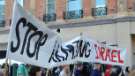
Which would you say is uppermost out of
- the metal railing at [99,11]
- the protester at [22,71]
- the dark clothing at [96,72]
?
the metal railing at [99,11]

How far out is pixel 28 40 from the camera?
7.50m

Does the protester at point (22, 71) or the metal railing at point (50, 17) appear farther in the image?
the metal railing at point (50, 17)

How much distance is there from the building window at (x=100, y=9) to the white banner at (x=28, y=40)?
1308 centimetres

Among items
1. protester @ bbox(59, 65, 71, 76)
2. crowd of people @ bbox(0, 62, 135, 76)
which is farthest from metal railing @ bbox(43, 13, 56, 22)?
protester @ bbox(59, 65, 71, 76)

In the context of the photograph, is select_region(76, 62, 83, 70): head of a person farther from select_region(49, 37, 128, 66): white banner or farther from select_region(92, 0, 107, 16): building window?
select_region(92, 0, 107, 16): building window

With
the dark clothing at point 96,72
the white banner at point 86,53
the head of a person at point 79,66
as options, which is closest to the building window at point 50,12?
the head of a person at point 79,66

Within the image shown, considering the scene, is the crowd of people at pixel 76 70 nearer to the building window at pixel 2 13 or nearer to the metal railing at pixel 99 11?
the metal railing at pixel 99 11

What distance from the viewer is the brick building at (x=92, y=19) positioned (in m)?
20.1

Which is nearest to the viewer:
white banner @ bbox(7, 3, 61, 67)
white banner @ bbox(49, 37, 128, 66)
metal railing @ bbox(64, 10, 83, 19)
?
white banner @ bbox(7, 3, 61, 67)

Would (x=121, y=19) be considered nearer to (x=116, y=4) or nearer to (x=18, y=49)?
(x=116, y=4)

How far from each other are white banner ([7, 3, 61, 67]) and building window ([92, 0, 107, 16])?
13.1 metres

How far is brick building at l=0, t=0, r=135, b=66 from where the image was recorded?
Result: 20125 mm

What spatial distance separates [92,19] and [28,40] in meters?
13.9

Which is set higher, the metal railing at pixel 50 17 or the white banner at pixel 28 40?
the metal railing at pixel 50 17
